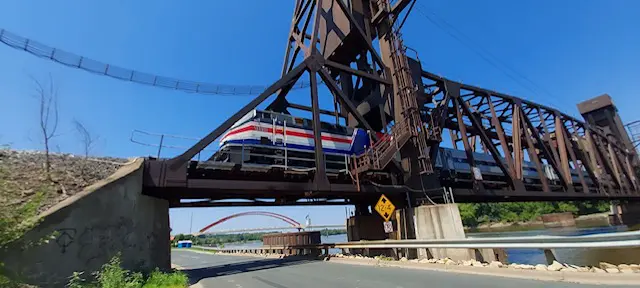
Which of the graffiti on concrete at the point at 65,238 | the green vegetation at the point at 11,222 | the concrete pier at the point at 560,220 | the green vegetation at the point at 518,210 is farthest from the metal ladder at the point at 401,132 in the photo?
the green vegetation at the point at 518,210

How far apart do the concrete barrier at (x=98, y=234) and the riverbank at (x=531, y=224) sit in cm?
8612

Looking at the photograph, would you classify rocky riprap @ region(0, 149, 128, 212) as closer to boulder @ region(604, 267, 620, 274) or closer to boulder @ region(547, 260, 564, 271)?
boulder @ region(547, 260, 564, 271)

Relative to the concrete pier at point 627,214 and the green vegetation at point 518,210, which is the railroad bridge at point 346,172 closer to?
the concrete pier at point 627,214

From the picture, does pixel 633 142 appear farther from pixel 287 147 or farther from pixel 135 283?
pixel 135 283

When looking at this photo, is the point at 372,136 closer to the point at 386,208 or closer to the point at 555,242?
the point at 386,208

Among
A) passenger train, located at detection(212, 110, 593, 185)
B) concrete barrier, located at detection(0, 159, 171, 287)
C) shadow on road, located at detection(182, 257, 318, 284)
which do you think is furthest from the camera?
passenger train, located at detection(212, 110, 593, 185)

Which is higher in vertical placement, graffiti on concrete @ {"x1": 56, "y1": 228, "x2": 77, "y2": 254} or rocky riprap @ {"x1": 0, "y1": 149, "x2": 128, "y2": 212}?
rocky riprap @ {"x1": 0, "y1": 149, "x2": 128, "y2": 212}

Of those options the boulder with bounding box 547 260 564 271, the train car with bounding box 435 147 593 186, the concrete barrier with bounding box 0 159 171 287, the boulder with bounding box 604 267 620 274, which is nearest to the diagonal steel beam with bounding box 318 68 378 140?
the train car with bounding box 435 147 593 186

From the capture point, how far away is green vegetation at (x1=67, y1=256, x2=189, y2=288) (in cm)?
945

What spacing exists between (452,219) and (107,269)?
15.1 meters

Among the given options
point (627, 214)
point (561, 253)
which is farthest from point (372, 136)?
point (627, 214)

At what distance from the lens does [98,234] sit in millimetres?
10688

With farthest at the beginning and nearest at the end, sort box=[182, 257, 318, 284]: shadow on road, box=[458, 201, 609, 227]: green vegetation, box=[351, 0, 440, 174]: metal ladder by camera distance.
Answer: box=[458, 201, 609, 227]: green vegetation < box=[351, 0, 440, 174]: metal ladder < box=[182, 257, 318, 284]: shadow on road

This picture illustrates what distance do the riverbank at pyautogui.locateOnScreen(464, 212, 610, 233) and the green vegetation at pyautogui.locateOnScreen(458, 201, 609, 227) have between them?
225 centimetres
